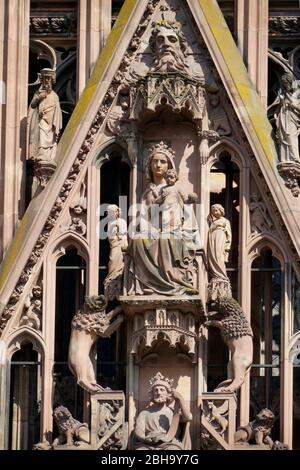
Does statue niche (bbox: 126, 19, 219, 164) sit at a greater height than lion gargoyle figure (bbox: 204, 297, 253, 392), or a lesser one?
greater

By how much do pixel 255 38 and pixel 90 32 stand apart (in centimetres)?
175

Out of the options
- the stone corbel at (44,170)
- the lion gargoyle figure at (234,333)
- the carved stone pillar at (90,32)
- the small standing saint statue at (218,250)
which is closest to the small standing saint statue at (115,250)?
the stone corbel at (44,170)

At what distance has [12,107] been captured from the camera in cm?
5606

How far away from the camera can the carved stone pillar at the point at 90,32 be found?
56031 mm

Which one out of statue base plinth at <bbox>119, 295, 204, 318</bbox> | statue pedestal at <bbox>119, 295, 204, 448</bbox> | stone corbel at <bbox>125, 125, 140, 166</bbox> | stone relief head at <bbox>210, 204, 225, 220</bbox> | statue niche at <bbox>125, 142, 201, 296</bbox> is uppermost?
stone corbel at <bbox>125, 125, 140, 166</bbox>

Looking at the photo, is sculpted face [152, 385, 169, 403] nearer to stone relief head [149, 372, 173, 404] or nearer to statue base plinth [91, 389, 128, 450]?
stone relief head [149, 372, 173, 404]

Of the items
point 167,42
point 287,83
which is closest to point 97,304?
point 167,42

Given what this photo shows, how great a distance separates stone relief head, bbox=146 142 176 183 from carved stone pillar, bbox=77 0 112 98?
1399 millimetres

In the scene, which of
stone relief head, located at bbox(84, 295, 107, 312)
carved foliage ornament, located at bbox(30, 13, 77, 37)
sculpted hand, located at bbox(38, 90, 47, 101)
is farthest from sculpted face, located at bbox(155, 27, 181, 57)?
stone relief head, located at bbox(84, 295, 107, 312)

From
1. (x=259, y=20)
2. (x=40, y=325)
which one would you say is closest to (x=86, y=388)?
(x=40, y=325)

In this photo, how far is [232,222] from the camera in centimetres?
5566

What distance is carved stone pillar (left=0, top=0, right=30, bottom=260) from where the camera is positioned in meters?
55.6

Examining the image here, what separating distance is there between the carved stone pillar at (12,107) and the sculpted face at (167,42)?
5.27ft

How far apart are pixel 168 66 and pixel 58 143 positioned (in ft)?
4.59
